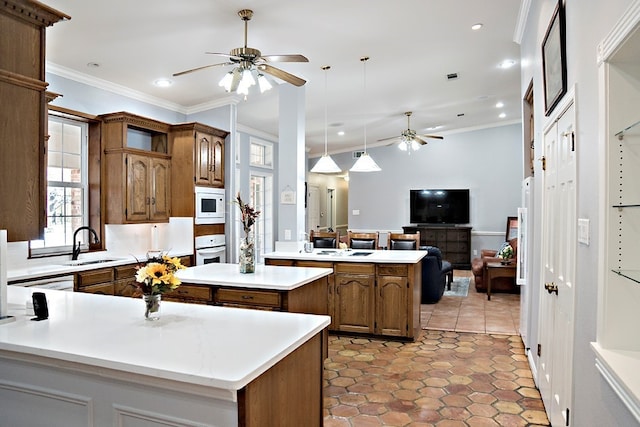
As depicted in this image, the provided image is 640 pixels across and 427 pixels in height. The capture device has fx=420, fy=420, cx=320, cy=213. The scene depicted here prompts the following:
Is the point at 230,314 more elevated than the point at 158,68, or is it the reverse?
the point at 158,68

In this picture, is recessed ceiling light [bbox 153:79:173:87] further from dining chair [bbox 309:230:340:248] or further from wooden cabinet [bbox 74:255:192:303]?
dining chair [bbox 309:230:340:248]

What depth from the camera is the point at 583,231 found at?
1.86 meters

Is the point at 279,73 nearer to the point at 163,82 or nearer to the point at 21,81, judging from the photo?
the point at 21,81

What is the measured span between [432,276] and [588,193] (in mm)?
4408

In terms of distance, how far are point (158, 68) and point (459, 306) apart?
500 centimetres

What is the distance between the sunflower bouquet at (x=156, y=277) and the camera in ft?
6.22

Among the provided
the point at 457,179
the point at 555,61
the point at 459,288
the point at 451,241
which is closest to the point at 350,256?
the point at 555,61

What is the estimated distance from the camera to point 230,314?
6.98 ft

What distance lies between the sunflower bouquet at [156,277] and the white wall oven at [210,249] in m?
3.89

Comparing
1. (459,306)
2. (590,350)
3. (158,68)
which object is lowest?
(459,306)

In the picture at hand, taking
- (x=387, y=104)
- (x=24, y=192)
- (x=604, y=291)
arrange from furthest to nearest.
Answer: (x=387, y=104) < (x=24, y=192) < (x=604, y=291)

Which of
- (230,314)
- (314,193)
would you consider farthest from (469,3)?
(314,193)

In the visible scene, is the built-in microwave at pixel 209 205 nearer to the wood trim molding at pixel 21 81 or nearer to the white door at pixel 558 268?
the wood trim molding at pixel 21 81

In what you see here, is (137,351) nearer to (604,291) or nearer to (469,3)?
(604,291)
